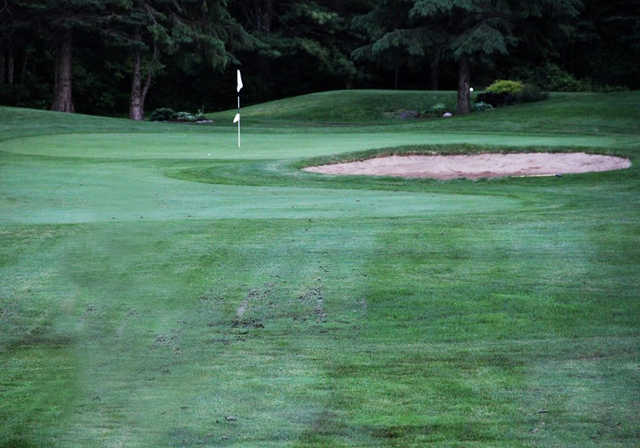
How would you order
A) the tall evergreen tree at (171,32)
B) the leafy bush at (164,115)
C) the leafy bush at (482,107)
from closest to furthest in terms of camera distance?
the leafy bush at (482,107)
the tall evergreen tree at (171,32)
the leafy bush at (164,115)

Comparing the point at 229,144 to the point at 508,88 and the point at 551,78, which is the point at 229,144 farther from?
the point at 551,78

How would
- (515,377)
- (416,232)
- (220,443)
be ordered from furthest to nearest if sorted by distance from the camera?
1. (416,232)
2. (515,377)
3. (220,443)

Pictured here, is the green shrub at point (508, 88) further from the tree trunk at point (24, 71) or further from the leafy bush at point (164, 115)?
the tree trunk at point (24, 71)

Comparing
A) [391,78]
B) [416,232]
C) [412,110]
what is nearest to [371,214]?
[416,232]

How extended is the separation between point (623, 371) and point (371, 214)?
6.76 metres

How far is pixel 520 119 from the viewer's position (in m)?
36.4

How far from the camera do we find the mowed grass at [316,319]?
490 cm

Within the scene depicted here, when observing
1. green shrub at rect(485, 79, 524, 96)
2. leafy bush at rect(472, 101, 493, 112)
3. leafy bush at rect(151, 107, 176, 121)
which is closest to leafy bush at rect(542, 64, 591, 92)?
green shrub at rect(485, 79, 524, 96)

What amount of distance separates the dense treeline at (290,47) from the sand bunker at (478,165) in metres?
18.1

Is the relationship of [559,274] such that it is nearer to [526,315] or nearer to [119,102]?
[526,315]

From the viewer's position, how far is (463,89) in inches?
1668

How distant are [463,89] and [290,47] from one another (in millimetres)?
18877

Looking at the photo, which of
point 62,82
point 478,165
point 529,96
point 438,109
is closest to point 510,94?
point 529,96

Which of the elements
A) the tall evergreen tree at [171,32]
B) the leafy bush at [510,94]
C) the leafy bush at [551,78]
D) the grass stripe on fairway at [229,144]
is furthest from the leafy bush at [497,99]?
the grass stripe on fairway at [229,144]
